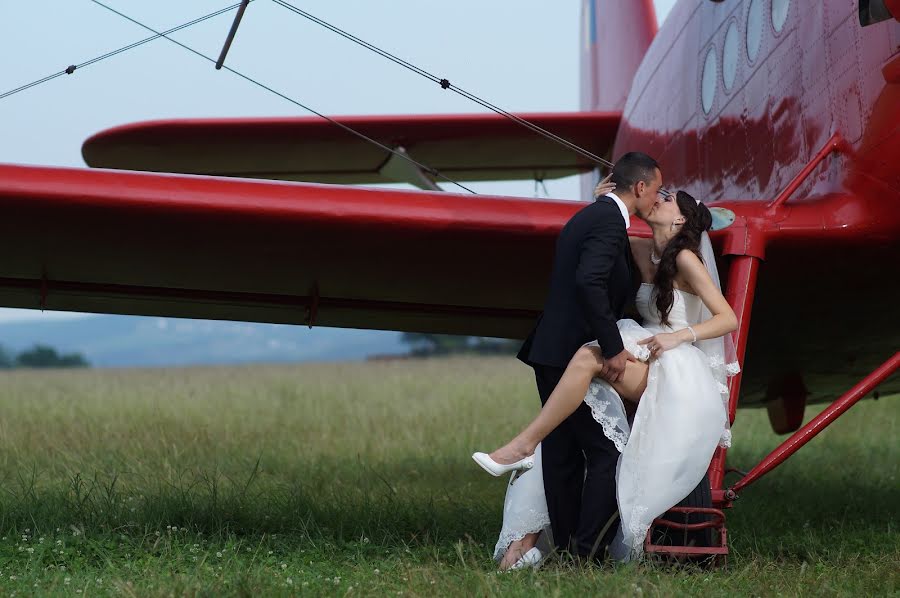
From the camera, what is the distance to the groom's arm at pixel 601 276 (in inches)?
151

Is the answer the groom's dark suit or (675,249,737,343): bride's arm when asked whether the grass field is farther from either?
(675,249,737,343): bride's arm

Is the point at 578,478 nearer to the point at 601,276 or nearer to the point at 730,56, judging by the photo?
the point at 601,276

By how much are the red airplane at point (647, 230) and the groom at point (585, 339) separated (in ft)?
1.36

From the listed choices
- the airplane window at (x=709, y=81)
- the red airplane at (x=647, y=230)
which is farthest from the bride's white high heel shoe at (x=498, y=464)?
the airplane window at (x=709, y=81)

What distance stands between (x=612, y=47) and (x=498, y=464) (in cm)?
769

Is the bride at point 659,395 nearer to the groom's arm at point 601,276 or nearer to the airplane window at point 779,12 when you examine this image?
the groom's arm at point 601,276

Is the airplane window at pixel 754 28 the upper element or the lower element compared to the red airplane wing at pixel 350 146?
upper

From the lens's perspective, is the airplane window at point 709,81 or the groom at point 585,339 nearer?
the groom at point 585,339

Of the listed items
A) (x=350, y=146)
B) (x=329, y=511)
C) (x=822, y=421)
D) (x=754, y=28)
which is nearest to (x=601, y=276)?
(x=822, y=421)

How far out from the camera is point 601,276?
3893 millimetres

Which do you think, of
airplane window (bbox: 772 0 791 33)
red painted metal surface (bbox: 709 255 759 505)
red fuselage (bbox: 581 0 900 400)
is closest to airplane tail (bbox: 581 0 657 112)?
red fuselage (bbox: 581 0 900 400)

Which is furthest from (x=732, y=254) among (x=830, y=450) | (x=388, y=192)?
(x=830, y=450)

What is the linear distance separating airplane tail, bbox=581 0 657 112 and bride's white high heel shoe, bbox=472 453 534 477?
647 cm

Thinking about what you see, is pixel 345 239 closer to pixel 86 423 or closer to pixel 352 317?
pixel 352 317
